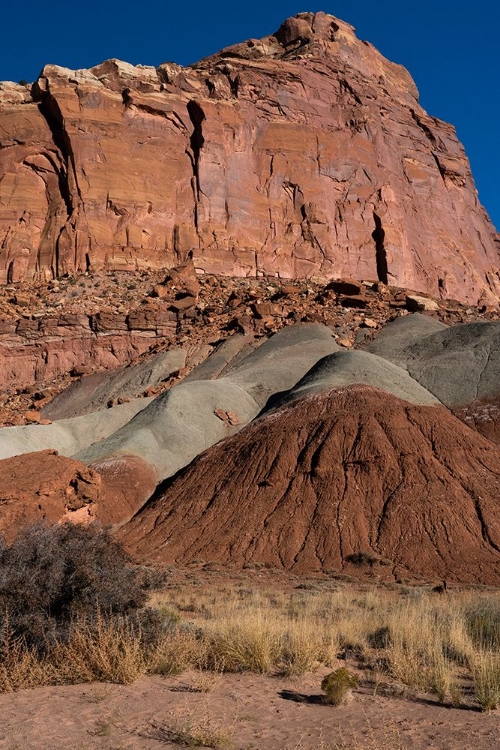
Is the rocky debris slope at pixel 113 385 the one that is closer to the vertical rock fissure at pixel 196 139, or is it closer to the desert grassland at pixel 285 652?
the vertical rock fissure at pixel 196 139

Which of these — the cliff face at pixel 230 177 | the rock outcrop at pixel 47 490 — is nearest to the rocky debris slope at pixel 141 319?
the cliff face at pixel 230 177

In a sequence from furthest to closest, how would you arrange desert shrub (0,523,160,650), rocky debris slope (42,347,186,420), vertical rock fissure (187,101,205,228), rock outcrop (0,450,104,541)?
vertical rock fissure (187,101,205,228)
rocky debris slope (42,347,186,420)
rock outcrop (0,450,104,541)
desert shrub (0,523,160,650)

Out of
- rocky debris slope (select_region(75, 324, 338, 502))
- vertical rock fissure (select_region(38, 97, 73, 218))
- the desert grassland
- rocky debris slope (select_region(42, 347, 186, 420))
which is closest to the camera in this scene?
the desert grassland

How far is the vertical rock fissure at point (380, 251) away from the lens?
74250 millimetres

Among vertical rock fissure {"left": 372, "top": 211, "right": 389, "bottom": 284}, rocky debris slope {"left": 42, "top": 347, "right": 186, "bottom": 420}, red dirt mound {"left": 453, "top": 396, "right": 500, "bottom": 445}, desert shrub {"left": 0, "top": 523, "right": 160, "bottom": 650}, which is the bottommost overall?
desert shrub {"left": 0, "top": 523, "right": 160, "bottom": 650}

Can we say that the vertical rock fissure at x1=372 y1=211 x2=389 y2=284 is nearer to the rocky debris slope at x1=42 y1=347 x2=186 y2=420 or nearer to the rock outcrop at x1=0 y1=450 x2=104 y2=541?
the rocky debris slope at x1=42 y1=347 x2=186 y2=420

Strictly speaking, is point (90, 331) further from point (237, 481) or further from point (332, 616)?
point (332, 616)

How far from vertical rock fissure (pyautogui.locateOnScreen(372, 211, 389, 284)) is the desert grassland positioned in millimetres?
65435

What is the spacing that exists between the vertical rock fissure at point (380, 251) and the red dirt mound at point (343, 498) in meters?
46.8

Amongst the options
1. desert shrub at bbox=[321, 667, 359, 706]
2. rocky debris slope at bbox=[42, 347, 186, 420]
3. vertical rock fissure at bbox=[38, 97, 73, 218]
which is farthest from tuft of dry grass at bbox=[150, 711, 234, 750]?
vertical rock fissure at bbox=[38, 97, 73, 218]

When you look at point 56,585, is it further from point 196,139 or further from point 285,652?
point 196,139

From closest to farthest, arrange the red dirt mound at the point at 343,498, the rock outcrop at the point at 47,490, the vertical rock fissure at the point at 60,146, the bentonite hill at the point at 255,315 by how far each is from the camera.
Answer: the red dirt mound at the point at 343,498 → the rock outcrop at the point at 47,490 → the bentonite hill at the point at 255,315 → the vertical rock fissure at the point at 60,146

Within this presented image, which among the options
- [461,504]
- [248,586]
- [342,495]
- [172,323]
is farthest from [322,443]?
[172,323]

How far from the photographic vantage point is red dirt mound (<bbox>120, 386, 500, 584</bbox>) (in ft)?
71.1
